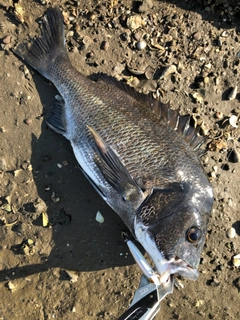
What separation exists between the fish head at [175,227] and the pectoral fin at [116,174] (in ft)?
0.46

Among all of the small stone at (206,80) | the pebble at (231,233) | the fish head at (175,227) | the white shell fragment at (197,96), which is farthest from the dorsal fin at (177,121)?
the pebble at (231,233)

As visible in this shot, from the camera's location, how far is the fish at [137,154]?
275cm

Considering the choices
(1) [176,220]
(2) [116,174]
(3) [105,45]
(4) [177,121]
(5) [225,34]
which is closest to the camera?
(1) [176,220]

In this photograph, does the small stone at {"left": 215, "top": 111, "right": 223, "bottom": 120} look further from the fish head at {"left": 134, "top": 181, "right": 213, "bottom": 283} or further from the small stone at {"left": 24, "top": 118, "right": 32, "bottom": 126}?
the small stone at {"left": 24, "top": 118, "right": 32, "bottom": 126}

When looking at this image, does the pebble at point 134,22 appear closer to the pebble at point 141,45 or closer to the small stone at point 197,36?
the pebble at point 141,45

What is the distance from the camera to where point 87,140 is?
3.16 m

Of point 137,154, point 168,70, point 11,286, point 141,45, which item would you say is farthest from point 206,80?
point 11,286

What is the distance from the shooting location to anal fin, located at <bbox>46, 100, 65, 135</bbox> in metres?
3.37

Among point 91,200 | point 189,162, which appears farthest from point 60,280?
point 189,162

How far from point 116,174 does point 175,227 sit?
0.67 meters

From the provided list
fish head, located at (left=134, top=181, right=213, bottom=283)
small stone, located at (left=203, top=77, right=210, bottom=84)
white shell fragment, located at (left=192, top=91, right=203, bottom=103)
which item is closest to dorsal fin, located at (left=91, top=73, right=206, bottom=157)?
fish head, located at (left=134, top=181, right=213, bottom=283)

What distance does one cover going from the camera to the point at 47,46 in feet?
11.2

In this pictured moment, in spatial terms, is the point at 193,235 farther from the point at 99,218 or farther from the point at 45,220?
the point at 45,220

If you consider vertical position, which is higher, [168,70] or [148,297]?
[168,70]
